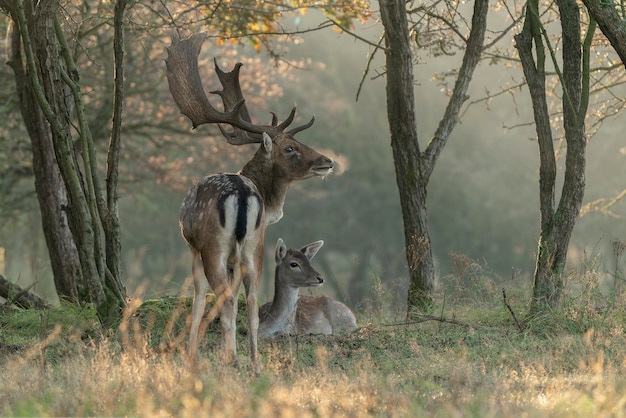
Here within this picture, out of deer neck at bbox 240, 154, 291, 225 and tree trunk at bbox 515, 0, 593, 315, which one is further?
tree trunk at bbox 515, 0, 593, 315

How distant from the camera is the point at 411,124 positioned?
11.8 meters

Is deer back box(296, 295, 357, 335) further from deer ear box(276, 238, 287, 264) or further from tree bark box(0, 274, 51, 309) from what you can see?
tree bark box(0, 274, 51, 309)

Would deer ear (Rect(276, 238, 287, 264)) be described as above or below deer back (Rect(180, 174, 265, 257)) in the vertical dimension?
below

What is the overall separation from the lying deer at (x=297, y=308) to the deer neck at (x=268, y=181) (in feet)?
3.60

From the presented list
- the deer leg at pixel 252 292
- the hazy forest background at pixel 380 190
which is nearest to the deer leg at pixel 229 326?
the deer leg at pixel 252 292

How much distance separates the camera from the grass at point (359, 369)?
19.8 feet

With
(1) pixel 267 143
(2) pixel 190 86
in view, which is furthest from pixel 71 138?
(1) pixel 267 143

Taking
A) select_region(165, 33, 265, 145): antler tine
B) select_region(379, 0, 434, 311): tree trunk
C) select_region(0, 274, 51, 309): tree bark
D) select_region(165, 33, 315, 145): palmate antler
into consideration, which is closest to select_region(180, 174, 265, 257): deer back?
select_region(165, 33, 315, 145): palmate antler

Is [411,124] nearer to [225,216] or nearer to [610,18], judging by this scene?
[610,18]

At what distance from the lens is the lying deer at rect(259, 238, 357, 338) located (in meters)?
10.5

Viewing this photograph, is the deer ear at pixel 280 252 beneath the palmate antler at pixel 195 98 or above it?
beneath

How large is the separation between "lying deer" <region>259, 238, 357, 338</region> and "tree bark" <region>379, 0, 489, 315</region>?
1.00 m

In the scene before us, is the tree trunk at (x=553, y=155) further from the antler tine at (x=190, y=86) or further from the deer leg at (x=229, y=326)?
the deer leg at (x=229, y=326)

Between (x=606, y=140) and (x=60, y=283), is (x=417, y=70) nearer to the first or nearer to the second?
(x=606, y=140)
